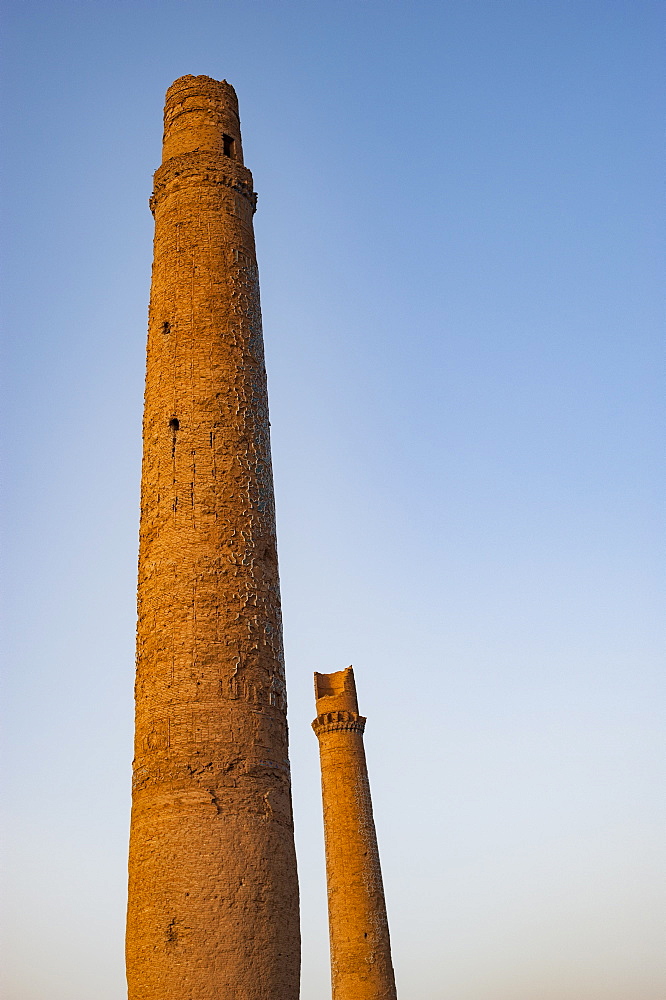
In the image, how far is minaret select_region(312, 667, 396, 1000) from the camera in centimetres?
1634

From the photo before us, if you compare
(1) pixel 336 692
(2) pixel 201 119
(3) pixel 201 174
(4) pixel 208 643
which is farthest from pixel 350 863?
(2) pixel 201 119

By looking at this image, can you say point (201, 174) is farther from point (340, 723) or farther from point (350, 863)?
point (350, 863)

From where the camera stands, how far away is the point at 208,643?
604 cm

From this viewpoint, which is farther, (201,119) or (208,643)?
(201,119)

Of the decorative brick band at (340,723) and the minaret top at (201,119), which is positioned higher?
the minaret top at (201,119)

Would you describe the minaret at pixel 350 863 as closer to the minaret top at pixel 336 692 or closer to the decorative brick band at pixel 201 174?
the minaret top at pixel 336 692

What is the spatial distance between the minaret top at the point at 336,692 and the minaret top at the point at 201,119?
1331cm

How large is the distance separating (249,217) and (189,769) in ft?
17.2

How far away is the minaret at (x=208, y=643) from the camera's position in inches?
209

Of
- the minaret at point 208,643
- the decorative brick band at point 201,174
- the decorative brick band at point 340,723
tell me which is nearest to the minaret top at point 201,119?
the decorative brick band at point 201,174

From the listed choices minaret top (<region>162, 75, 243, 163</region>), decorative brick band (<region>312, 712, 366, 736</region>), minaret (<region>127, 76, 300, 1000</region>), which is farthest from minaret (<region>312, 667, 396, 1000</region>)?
minaret top (<region>162, 75, 243, 163</region>)

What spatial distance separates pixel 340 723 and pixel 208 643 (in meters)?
13.4

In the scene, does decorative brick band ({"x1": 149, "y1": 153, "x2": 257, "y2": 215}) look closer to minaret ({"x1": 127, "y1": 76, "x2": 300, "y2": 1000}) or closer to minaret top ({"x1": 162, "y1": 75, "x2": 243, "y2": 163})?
minaret ({"x1": 127, "y1": 76, "x2": 300, "y2": 1000})

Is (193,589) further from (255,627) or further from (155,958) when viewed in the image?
(155,958)
